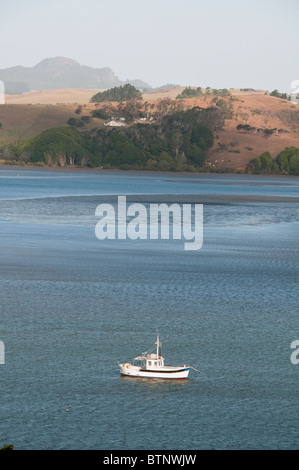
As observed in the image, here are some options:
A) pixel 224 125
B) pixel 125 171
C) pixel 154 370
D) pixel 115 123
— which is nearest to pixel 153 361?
pixel 154 370

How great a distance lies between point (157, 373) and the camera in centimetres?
2167

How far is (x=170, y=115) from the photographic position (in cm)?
17712

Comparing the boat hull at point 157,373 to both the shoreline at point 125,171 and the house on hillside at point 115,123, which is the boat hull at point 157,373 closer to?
the shoreline at point 125,171

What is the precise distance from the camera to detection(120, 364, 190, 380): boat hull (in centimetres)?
2147

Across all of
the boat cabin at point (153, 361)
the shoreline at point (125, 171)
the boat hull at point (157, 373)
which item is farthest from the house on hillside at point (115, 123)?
the boat hull at point (157, 373)

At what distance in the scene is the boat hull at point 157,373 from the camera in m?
21.5

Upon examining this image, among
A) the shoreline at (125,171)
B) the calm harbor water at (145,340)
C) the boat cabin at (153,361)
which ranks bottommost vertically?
the shoreline at (125,171)

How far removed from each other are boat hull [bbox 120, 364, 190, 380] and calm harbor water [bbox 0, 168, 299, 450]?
0.19 meters

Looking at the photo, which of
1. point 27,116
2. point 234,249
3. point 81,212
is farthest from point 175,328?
point 27,116

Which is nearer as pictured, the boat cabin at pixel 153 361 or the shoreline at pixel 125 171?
the boat cabin at pixel 153 361

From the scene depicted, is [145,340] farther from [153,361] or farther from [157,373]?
[157,373]

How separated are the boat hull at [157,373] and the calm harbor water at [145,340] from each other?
0.62 ft

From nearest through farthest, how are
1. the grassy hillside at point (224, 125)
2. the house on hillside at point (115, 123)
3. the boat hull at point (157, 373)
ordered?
the boat hull at point (157, 373) → the grassy hillside at point (224, 125) → the house on hillside at point (115, 123)

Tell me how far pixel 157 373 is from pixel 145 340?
3.03 m
